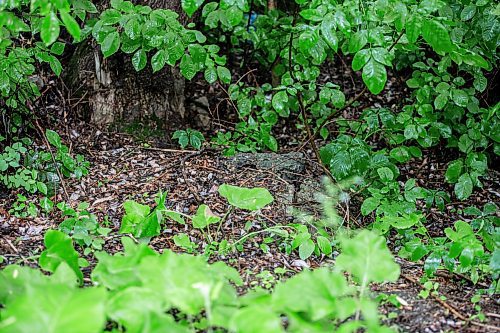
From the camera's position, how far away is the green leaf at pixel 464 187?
3352mm

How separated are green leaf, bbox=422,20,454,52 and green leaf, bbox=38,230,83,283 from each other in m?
1.60

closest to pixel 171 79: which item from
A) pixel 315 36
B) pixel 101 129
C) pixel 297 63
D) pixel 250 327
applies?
pixel 101 129

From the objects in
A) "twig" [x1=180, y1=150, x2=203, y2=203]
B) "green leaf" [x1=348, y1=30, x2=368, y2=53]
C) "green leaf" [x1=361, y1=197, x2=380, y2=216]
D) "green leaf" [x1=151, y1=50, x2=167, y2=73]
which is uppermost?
"green leaf" [x1=348, y1=30, x2=368, y2=53]

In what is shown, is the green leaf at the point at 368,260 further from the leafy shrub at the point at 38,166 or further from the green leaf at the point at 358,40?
the leafy shrub at the point at 38,166

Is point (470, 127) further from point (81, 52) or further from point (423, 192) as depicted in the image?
point (81, 52)

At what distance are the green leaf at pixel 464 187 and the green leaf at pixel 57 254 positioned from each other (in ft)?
7.06

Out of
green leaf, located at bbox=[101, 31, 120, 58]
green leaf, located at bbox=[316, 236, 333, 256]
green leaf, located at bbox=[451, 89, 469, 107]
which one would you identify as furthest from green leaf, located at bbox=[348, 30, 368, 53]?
green leaf, located at bbox=[101, 31, 120, 58]

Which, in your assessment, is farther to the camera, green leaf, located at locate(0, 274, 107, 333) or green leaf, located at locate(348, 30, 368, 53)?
green leaf, located at locate(348, 30, 368, 53)

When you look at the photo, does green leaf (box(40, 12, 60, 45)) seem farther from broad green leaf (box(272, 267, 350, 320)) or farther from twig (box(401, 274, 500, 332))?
twig (box(401, 274, 500, 332))

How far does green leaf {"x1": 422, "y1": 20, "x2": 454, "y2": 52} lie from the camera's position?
8.11 feet

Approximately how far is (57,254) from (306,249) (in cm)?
107

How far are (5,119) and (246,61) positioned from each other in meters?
1.84

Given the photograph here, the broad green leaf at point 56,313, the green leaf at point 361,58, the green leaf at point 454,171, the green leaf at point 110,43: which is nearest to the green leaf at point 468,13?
the green leaf at point 454,171

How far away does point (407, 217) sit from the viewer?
2.85 metres
